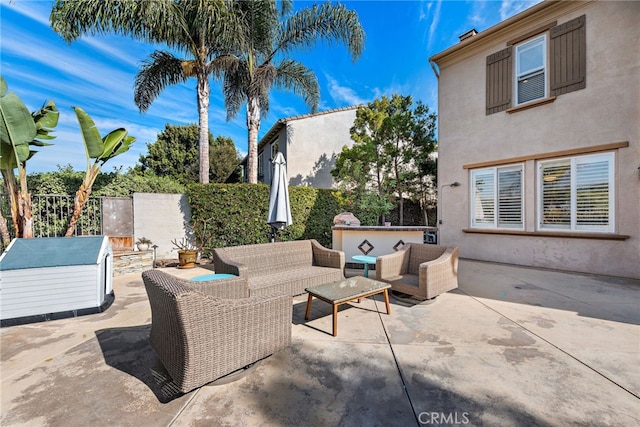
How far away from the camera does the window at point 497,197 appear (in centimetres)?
799

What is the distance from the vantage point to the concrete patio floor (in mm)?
2102

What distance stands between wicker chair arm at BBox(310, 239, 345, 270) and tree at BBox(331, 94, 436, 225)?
6.14m

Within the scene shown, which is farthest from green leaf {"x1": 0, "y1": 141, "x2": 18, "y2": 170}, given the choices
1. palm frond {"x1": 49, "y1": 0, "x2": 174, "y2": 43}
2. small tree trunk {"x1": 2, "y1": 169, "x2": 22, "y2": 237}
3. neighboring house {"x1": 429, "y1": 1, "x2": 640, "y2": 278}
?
neighboring house {"x1": 429, "y1": 1, "x2": 640, "y2": 278}

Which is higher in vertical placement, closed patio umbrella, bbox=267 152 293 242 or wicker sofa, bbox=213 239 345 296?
closed patio umbrella, bbox=267 152 293 242

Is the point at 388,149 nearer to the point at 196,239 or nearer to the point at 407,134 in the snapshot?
the point at 407,134

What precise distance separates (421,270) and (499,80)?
25.3ft

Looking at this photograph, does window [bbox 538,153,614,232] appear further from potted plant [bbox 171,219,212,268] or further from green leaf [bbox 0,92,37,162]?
green leaf [bbox 0,92,37,162]

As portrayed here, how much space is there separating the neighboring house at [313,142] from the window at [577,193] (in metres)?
9.30

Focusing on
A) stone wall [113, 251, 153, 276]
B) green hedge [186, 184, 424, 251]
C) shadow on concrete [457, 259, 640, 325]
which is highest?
green hedge [186, 184, 424, 251]

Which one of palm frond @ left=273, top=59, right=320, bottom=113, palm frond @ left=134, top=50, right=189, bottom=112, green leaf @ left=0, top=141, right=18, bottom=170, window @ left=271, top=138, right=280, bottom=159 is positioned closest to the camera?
green leaf @ left=0, top=141, right=18, bottom=170

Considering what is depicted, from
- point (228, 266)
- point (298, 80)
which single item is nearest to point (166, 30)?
point (298, 80)

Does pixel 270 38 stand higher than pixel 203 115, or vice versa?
pixel 270 38

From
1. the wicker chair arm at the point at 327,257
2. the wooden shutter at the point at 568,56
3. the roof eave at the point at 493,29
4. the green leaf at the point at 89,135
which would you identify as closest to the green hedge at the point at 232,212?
the green leaf at the point at 89,135

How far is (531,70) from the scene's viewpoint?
25.3 feet
